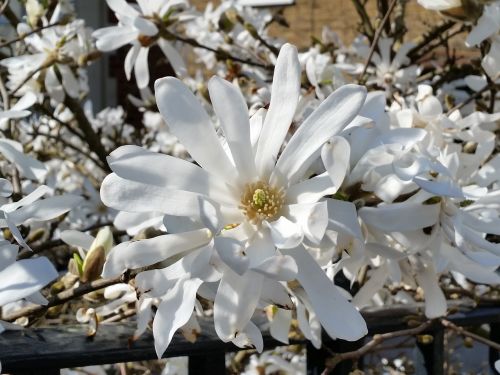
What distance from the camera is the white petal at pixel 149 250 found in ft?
1.94

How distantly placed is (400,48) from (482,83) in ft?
1.93

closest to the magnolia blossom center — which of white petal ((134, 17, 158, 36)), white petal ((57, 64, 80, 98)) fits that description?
white petal ((134, 17, 158, 36))

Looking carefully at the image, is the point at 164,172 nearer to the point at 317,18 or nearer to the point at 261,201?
the point at 261,201

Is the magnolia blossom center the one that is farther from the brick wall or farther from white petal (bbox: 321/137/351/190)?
the brick wall

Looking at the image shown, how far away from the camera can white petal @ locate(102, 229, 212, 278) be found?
59 cm

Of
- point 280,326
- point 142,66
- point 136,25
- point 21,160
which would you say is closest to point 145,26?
point 136,25

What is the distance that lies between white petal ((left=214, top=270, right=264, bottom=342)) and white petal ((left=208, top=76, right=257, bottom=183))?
0.35 feet

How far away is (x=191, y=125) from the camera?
0.61m

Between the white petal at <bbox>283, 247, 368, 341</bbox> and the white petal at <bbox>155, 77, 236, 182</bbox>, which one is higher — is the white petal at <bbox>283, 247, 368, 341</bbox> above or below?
below

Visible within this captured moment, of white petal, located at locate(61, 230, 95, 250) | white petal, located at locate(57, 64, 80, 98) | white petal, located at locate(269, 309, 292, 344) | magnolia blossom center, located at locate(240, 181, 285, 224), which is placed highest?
magnolia blossom center, located at locate(240, 181, 285, 224)

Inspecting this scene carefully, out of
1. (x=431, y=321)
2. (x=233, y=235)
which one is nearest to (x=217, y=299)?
(x=233, y=235)

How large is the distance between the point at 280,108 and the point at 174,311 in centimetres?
19

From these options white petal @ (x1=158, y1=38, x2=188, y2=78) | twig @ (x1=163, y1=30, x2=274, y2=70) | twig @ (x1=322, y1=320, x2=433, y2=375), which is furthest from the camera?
white petal @ (x1=158, y1=38, x2=188, y2=78)

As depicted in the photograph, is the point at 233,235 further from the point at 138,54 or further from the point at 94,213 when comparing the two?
the point at 94,213
